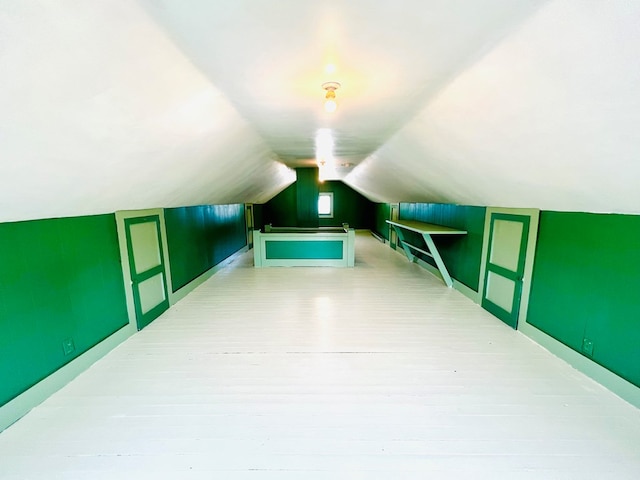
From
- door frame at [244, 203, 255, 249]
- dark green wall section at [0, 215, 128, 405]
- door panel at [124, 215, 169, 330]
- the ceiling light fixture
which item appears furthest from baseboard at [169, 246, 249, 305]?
the ceiling light fixture

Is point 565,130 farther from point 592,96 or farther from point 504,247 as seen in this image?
point 504,247

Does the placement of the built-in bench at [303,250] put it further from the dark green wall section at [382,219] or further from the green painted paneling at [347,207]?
the green painted paneling at [347,207]

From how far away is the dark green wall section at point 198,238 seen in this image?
400 cm

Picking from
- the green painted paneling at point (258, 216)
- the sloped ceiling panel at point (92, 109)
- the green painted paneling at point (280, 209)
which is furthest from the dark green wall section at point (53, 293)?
the green painted paneling at point (280, 209)

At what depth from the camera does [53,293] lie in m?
2.16

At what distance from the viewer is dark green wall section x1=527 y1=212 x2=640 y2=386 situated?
77.8 inches

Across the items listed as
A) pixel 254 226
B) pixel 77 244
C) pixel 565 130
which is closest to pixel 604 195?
pixel 565 130

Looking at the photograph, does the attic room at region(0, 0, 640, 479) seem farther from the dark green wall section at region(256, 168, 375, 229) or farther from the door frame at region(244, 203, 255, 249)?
the dark green wall section at region(256, 168, 375, 229)

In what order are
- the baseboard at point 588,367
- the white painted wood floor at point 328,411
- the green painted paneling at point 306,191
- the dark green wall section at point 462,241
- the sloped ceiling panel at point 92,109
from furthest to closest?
the green painted paneling at point 306,191, the dark green wall section at point 462,241, the baseboard at point 588,367, the white painted wood floor at point 328,411, the sloped ceiling panel at point 92,109

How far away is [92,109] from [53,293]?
1583 millimetres

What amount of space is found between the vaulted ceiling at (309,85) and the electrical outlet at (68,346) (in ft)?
3.43

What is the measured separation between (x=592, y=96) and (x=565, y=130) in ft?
1.06

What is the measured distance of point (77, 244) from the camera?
7.89 feet

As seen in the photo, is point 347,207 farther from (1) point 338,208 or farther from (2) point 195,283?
(2) point 195,283
